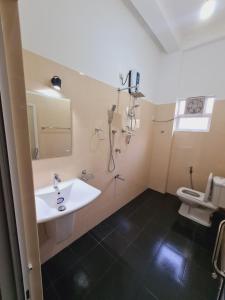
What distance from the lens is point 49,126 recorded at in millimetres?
1317

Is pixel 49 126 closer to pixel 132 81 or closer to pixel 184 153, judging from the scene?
pixel 132 81

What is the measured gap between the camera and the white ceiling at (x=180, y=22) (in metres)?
1.74

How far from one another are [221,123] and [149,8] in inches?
79.7

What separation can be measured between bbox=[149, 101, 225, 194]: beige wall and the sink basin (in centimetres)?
205

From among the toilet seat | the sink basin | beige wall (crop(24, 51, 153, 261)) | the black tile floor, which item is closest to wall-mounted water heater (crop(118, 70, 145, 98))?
beige wall (crop(24, 51, 153, 261))

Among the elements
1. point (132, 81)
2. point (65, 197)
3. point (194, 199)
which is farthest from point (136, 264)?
point (132, 81)

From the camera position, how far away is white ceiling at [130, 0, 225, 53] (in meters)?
1.74

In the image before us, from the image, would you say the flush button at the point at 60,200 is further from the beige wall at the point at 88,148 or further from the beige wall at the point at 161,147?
the beige wall at the point at 161,147

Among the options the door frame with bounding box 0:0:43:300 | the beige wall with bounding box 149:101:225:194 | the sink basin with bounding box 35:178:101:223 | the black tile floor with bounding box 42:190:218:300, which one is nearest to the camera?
the door frame with bounding box 0:0:43:300

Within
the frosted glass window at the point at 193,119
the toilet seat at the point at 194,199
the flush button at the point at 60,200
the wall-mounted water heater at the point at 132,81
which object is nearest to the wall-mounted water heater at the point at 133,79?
the wall-mounted water heater at the point at 132,81

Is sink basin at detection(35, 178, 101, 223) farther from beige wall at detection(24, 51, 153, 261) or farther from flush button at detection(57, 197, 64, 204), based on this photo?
beige wall at detection(24, 51, 153, 261)

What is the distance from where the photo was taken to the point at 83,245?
5.43 ft

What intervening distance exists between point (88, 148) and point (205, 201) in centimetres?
195

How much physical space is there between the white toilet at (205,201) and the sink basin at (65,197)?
1.71 meters
